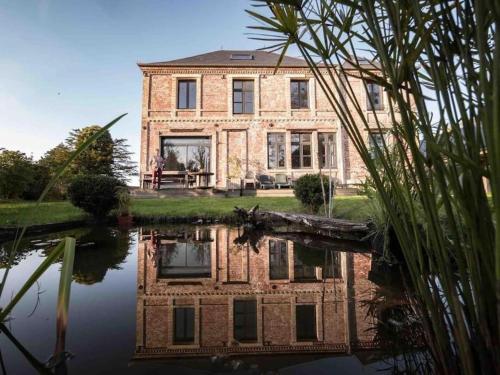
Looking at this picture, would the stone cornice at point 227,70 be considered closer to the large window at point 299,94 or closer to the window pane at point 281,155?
the large window at point 299,94

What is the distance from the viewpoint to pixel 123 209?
7.64 metres

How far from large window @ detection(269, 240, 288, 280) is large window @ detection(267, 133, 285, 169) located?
37.9 feet

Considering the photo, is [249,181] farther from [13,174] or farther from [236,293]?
[236,293]

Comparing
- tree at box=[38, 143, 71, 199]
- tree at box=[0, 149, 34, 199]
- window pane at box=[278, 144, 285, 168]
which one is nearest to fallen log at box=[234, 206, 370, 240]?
window pane at box=[278, 144, 285, 168]

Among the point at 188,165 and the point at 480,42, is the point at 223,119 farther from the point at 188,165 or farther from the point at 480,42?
the point at 480,42

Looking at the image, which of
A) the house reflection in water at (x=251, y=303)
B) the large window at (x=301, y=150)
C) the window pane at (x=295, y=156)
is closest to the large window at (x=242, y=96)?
the large window at (x=301, y=150)

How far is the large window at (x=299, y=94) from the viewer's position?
54.1 ft

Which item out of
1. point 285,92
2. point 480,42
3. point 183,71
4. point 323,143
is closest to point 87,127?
point 183,71

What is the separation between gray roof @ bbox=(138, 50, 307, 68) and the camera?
1587cm

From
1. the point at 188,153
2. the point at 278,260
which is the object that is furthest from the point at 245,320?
the point at 188,153

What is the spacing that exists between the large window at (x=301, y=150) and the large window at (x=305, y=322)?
47.7 feet

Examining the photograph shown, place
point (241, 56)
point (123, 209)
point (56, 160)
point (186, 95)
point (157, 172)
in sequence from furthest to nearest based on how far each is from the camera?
point (56, 160) → point (241, 56) → point (186, 95) → point (157, 172) → point (123, 209)

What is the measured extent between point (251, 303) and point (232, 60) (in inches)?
674

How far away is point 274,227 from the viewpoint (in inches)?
258
